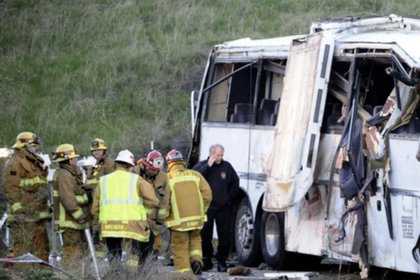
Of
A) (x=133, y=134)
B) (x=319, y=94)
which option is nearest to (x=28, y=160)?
(x=319, y=94)

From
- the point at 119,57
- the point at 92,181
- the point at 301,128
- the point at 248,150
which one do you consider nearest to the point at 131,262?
the point at 301,128

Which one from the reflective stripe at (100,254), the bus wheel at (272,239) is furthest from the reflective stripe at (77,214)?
the bus wheel at (272,239)

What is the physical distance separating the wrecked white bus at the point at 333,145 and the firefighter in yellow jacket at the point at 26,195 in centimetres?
287

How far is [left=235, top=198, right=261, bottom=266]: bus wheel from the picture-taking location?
1931 centimetres

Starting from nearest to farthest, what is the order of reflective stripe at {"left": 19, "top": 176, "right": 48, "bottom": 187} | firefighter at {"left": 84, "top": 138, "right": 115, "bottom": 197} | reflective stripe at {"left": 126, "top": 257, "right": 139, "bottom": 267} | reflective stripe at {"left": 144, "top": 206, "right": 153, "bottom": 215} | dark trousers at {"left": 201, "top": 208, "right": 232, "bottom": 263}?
reflective stripe at {"left": 126, "top": 257, "right": 139, "bottom": 267}
reflective stripe at {"left": 144, "top": 206, "right": 153, "bottom": 215}
reflective stripe at {"left": 19, "top": 176, "right": 48, "bottom": 187}
firefighter at {"left": 84, "top": 138, "right": 115, "bottom": 197}
dark trousers at {"left": 201, "top": 208, "right": 232, "bottom": 263}

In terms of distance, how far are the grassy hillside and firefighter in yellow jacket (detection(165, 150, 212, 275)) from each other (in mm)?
13227

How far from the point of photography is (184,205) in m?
16.9

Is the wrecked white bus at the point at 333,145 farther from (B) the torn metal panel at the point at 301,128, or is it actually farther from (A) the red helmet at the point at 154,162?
(A) the red helmet at the point at 154,162

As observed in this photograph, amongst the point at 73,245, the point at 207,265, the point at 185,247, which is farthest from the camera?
the point at 207,265

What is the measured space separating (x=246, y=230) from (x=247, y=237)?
4.0 inches

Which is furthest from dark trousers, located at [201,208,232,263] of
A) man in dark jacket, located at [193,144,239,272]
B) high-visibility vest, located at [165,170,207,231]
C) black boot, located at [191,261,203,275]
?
high-visibility vest, located at [165,170,207,231]

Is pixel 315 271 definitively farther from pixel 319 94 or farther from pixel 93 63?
pixel 93 63

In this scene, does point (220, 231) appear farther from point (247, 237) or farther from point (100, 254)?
point (100, 254)

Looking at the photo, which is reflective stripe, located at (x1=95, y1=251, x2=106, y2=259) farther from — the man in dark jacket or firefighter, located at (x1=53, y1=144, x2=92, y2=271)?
the man in dark jacket
